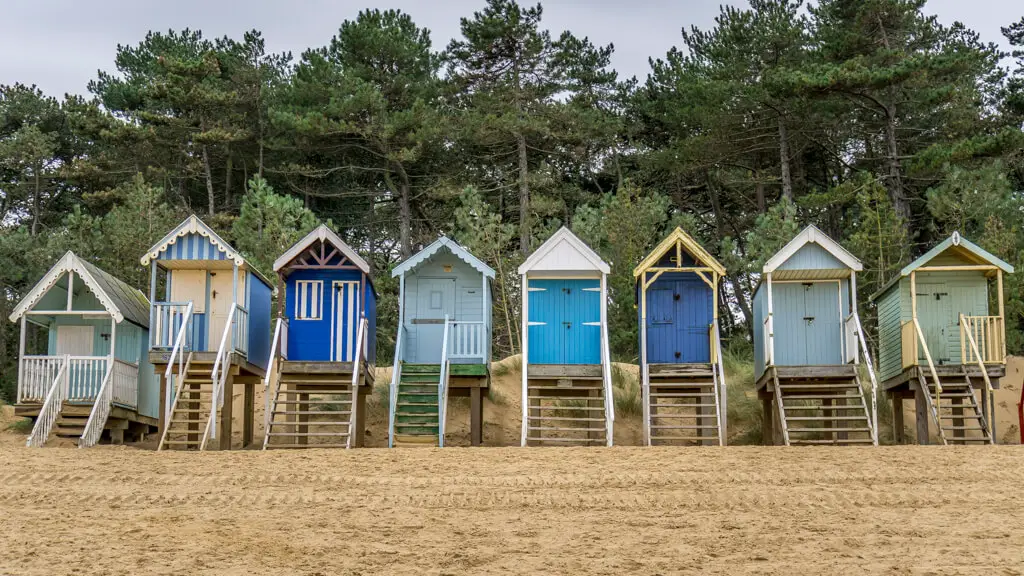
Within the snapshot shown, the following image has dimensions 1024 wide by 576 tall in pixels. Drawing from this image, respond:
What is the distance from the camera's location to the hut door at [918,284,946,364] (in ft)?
81.9

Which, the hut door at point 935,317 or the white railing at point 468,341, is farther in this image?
the white railing at point 468,341

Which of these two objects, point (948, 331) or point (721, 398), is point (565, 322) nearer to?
point (721, 398)

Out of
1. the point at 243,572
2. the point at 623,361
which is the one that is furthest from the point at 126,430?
the point at 243,572

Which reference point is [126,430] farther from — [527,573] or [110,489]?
[527,573]

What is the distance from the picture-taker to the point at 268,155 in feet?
153

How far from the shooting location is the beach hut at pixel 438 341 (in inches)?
945

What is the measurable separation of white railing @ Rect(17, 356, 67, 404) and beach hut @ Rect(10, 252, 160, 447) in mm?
21

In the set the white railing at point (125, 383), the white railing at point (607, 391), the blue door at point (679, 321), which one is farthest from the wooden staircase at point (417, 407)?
the white railing at point (125, 383)

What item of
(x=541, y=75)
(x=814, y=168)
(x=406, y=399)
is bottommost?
(x=406, y=399)

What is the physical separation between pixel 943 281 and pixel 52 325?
66.7 ft

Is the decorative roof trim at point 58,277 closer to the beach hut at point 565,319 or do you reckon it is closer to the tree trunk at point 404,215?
the beach hut at point 565,319

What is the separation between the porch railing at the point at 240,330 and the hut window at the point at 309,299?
110cm

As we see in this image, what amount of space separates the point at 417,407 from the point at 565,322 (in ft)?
12.2

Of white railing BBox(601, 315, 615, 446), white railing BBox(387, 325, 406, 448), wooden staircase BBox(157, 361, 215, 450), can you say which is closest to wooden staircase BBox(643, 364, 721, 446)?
white railing BBox(601, 315, 615, 446)
